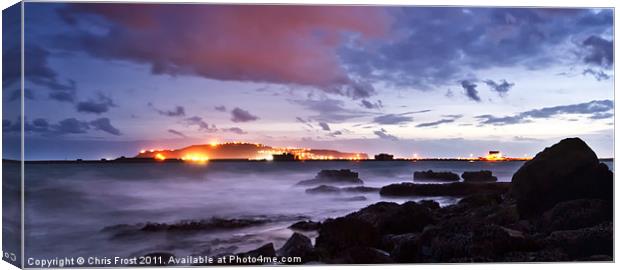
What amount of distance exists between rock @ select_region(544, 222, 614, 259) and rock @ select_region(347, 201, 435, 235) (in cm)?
137

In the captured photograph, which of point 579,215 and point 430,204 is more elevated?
point 430,204

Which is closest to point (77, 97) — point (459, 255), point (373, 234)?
point (373, 234)

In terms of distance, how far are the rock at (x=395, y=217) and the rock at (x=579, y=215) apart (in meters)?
1.36

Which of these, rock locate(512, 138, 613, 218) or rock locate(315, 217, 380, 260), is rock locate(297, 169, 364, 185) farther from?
rock locate(512, 138, 613, 218)

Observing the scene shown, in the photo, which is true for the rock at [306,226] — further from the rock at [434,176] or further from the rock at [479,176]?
the rock at [479,176]

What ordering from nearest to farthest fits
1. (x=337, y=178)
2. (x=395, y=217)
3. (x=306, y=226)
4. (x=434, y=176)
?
(x=306, y=226) → (x=395, y=217) → (x=337, y=178) → (x=434, y=176)

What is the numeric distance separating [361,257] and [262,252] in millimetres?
1039

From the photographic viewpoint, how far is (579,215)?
8797mm

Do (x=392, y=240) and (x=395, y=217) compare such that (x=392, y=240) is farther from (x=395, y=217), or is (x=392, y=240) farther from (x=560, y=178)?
(x=560, y=178)

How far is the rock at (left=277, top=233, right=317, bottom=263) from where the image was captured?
8.38 m

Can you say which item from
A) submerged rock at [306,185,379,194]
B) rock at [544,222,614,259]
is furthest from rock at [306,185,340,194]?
rock at [544,222,614,259]

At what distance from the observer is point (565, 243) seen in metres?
8.59

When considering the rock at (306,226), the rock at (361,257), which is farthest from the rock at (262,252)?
the rock at (361,257)

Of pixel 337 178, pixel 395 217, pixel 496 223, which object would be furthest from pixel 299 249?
pixel 496 223
